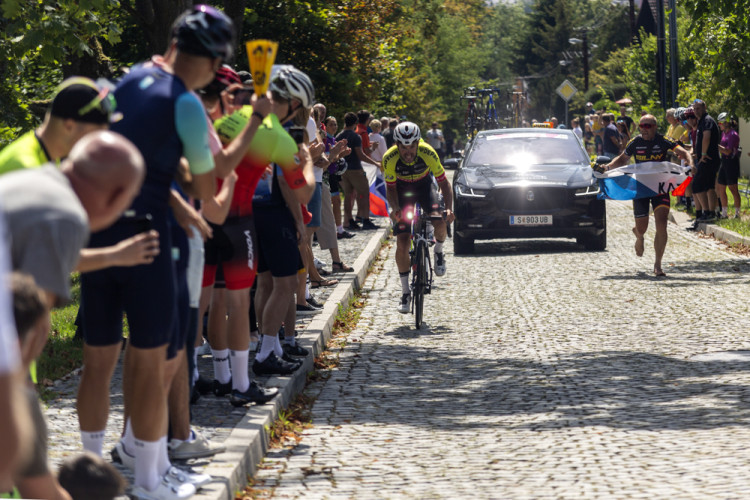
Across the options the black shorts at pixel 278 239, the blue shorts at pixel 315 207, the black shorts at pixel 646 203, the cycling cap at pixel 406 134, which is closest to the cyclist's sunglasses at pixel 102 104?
the black shorts at pixel 278 239

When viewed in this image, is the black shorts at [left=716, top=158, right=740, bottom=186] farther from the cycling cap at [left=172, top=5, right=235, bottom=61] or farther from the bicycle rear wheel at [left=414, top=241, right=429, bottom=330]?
the cycling cap at [left=172, top=5, right=235, bottom=61]

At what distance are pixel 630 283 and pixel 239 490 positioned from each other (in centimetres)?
923

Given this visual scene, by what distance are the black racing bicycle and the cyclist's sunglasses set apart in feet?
23.1

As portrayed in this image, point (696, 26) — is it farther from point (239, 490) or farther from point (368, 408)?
point (239, 490)

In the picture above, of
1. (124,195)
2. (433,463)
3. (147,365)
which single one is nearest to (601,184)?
(433,463)

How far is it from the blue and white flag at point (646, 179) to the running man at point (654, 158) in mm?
93

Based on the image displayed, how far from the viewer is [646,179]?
15.1 metres

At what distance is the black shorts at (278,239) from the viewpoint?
8180 mm

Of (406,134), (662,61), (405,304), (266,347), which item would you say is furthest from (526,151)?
(662,61)

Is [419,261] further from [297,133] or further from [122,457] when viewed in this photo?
[122,457]

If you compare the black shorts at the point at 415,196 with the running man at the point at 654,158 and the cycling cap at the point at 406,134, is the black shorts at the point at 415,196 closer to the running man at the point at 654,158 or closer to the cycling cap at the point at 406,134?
the cycling cap at the point at 406,134

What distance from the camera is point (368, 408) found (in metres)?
7.82

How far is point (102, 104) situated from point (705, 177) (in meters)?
16.6

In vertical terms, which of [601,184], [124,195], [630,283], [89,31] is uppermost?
[89,31]
